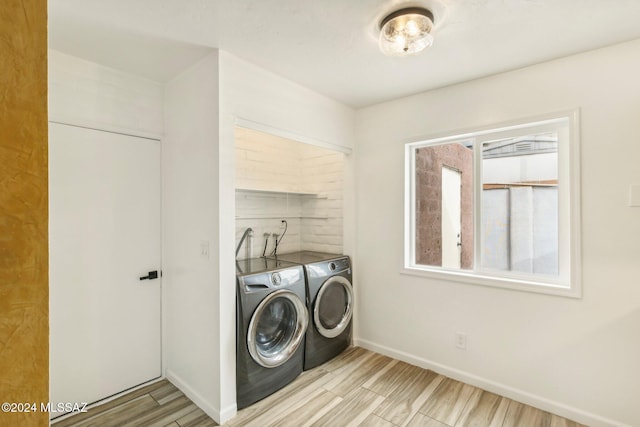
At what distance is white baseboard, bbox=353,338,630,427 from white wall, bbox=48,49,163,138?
283 cm

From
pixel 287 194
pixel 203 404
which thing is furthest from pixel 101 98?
pixel 203 404

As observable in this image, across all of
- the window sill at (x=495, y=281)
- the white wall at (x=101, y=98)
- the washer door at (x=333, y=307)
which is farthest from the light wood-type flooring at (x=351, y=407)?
the white wall at (x=101, y=98)

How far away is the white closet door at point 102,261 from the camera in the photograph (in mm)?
1985

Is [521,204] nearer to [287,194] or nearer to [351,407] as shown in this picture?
[351,407]

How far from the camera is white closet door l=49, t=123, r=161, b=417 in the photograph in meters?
1.99

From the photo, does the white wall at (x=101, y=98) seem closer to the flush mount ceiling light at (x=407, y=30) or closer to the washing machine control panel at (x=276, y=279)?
the washing machine control panel at (x=276, y=279)

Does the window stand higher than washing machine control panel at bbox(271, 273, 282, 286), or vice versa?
the window

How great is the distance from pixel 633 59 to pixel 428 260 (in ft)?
6.21

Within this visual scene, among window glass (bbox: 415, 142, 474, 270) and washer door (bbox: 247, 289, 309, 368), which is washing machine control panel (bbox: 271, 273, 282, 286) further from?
window glass (bbox: 415, 142, 474, 270)

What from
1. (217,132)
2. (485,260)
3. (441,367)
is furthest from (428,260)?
(217,132)

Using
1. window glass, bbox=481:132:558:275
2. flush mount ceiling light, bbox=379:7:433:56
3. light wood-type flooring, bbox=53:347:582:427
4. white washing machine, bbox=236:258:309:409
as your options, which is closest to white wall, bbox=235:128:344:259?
white washing machine, bbox=236:258:309:409

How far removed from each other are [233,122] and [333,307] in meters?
1.82
